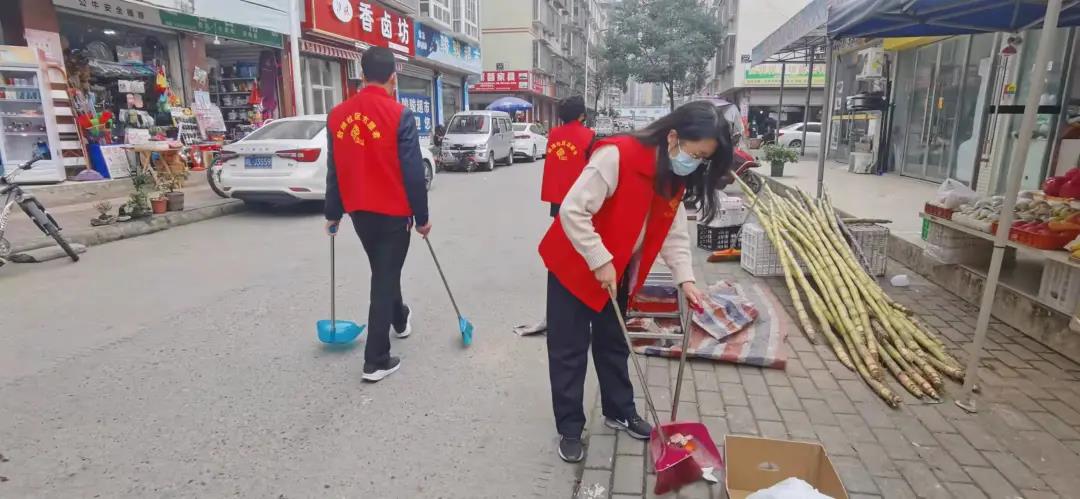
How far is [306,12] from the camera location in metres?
14.4

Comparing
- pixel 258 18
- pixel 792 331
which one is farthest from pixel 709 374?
pixel 258 18

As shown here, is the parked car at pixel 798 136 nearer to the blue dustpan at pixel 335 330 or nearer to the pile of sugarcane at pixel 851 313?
the pile of sugarcane at pixel 851 313

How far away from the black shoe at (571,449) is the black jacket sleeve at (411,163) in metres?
1.49

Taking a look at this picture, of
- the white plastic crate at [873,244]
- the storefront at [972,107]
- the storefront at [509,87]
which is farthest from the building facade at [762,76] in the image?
the white plastic crate at [873,244]

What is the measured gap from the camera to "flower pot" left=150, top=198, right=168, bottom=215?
8.03 metres

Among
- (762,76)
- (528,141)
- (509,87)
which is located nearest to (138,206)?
(528,141)

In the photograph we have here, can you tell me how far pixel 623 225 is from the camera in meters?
2.32

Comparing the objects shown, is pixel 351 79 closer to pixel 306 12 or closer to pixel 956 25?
pixel 306 12

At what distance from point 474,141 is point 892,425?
45.8 ft

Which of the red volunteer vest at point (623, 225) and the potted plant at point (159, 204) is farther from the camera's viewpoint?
the potted plant at point (159, 204)

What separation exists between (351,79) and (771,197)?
47.7 ft

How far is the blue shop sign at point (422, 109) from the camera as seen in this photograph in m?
21.9

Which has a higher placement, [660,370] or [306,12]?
[306,12]

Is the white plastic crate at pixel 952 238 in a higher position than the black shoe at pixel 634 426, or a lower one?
higher
